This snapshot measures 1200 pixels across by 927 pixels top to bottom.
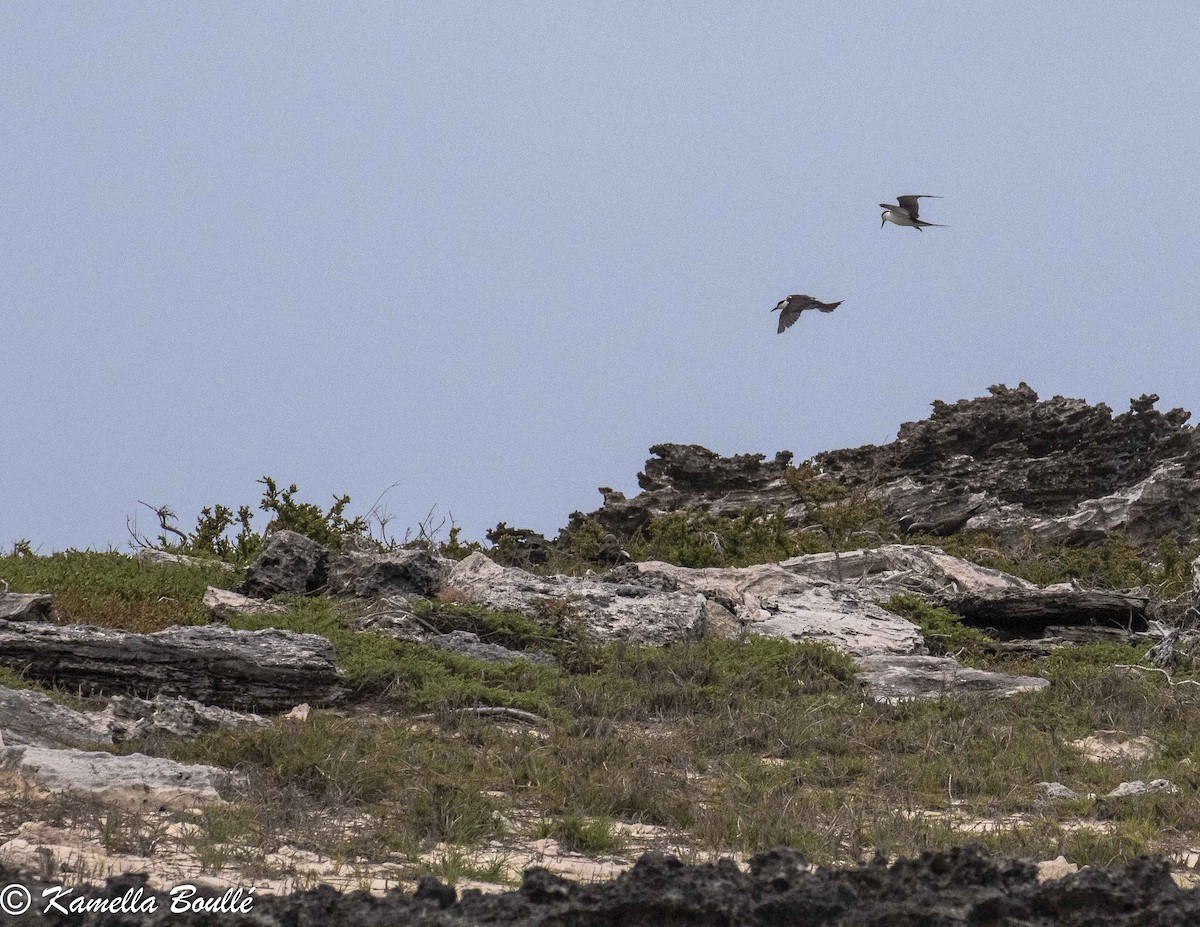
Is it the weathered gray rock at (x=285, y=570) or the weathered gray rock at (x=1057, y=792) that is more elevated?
the weathered gray rock at (x=285, y=570)

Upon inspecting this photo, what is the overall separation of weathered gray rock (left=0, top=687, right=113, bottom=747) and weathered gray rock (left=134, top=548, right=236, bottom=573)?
7.00m

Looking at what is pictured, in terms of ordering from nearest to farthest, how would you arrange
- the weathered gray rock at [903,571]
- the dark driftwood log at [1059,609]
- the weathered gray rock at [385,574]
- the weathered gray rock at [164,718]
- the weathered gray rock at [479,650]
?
the weathered gray rock at [164,718] < the weathered gray rock at [479,650] < the weathered gray rock at [385,574] < the dark driftwood log at [1059,609] < the weathered gray rock at [903,571]

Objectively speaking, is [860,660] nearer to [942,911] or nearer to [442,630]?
[442,630]

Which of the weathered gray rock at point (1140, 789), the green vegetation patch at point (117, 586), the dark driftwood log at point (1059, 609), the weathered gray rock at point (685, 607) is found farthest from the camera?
the dark driftwood log at point (1059, 609)

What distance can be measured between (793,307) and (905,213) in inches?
91.6

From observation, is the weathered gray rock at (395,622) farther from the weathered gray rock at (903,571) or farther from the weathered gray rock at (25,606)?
the weathered gray rock at (903,571)

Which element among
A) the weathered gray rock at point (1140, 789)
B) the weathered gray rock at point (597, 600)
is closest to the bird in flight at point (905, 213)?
the weathered gray rock at point (597, 600)

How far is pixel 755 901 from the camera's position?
12.7ft

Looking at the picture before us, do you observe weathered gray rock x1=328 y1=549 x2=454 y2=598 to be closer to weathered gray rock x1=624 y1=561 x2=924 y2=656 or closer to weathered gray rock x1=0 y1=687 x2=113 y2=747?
weathered gray rock x1=624 y1=561 x2=924 y2=656

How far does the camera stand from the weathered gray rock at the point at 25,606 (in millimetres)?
11703

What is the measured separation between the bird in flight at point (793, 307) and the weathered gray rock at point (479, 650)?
8242 millimetres

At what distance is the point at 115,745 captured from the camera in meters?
8.44

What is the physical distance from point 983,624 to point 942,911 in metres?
13.0

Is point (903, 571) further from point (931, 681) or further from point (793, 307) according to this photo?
point (931, 681)
